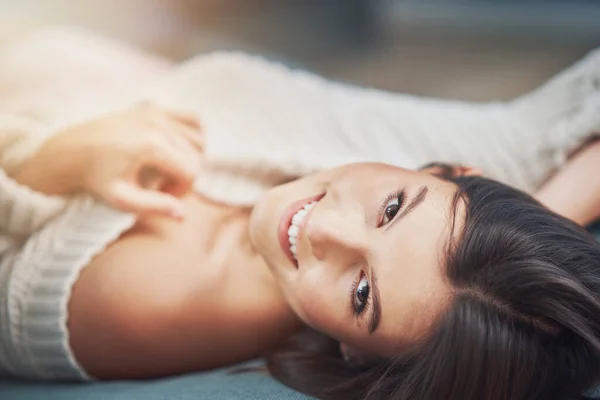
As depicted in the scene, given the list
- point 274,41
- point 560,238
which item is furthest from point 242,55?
point 560,238

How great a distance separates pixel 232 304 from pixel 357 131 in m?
0.22

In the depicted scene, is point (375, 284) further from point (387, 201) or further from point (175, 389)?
point (175, 389)

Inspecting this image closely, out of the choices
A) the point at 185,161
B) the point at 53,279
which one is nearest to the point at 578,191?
the point at 185,161

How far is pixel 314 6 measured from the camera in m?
0.76

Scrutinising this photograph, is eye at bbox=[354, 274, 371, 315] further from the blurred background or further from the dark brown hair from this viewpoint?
the blurred background

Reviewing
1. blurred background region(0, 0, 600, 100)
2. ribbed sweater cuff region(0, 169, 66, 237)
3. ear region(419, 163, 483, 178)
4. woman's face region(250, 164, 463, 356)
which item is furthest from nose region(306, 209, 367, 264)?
blurred background region(0, 0, 600, 100)

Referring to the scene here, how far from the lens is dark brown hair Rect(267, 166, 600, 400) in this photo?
388 millimetres

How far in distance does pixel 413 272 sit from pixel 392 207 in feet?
0.17

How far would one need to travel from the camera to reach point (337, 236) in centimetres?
44

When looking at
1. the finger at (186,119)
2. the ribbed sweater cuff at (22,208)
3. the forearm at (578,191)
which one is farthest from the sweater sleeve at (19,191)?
the forearm at (578,191)

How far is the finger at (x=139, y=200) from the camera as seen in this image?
19.5 inches

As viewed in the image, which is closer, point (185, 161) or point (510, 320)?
point (510, 320)

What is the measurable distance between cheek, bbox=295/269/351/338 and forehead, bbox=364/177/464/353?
3cm

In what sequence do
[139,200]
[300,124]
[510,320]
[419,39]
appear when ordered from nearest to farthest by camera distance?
[510,320]
[139,200]
[300,124]
[419,39]
